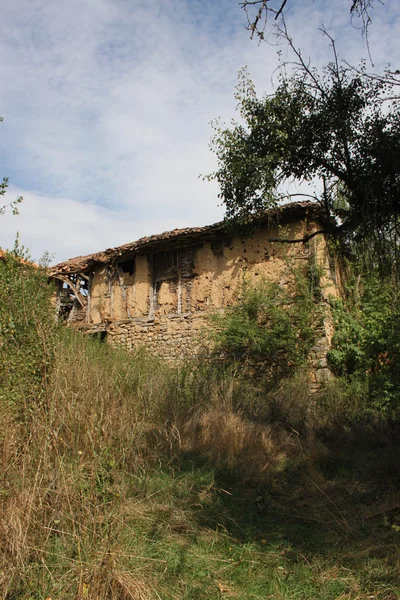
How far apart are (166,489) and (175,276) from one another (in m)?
8.88

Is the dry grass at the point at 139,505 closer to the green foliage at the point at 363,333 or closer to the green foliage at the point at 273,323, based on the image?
the green foliage at the point at 363,333

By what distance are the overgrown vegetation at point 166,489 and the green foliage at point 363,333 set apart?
72.3 inches

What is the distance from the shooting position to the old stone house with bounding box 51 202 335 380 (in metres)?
12.0

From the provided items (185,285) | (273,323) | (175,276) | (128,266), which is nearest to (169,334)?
(185,285)

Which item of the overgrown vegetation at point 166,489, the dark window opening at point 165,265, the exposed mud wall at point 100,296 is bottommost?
the overgrown vegetation at point 166,489

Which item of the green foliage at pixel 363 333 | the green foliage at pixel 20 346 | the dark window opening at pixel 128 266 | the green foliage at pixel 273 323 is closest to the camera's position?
the green foliage at pixel 20 346

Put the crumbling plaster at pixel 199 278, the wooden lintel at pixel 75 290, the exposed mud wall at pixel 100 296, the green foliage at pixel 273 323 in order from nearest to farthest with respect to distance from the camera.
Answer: the green foliage at pixel 273 323
the crumbling plaster at pixel 199 278
the exposed mud wall at pixel 100 296
the wooden lintel at pixel 75 290

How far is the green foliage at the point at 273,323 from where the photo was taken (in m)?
11.1

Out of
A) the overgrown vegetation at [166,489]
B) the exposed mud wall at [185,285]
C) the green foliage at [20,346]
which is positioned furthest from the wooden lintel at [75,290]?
the green foliage at [20,346]

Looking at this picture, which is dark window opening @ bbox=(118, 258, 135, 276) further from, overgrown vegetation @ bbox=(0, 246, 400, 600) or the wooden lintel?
overgrown vegetation @ bbox=(0, 246, 400, 600)


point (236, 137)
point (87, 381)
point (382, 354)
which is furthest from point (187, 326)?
point (87, 381)

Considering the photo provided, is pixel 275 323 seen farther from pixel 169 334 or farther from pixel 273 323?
pixel 169 334

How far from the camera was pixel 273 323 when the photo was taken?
1155 cm

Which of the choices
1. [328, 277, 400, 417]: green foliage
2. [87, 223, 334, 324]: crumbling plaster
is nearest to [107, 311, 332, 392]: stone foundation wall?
[87, 223, 334, 324]: crumbling plaster
